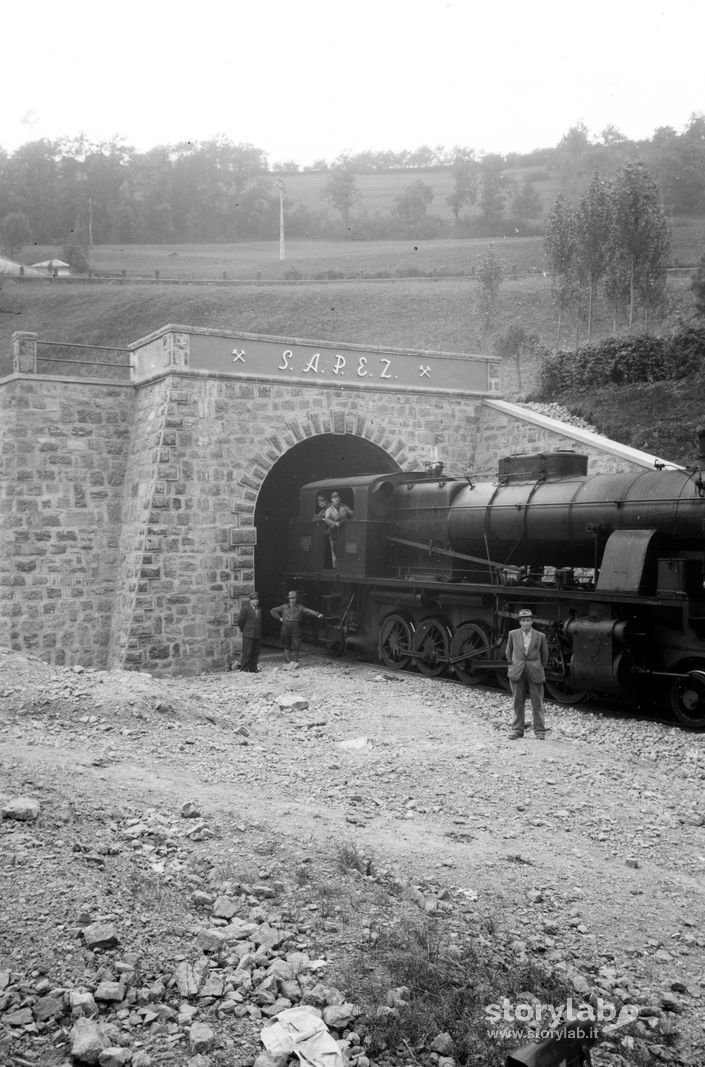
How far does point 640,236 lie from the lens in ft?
103

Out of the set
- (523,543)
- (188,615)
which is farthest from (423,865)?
(188,615)

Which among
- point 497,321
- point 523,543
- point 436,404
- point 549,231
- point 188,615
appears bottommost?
point 188,615

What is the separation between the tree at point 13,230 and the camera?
A: 54.3 meters

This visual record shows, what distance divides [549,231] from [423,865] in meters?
32.7

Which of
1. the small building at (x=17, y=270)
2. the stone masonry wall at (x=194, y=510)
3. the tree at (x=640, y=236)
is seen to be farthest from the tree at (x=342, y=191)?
the stone masonry wall at (x=194, y=510)

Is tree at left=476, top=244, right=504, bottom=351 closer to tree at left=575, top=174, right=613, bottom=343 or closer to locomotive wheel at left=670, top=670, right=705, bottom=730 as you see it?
tree at left=575, top=174, right=613, bottom=343

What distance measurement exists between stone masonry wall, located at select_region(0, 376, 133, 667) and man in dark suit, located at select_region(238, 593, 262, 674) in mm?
2598

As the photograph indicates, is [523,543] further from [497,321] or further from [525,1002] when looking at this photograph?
[497,321]

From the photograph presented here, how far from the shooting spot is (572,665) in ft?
32.9

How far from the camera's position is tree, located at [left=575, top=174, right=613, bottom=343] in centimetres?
3225

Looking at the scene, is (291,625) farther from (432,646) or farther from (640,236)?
(640,236)

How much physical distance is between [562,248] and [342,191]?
106 feet

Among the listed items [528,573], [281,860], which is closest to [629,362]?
[528,573]

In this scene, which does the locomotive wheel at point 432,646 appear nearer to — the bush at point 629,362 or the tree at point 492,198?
the bush at point 629,362
